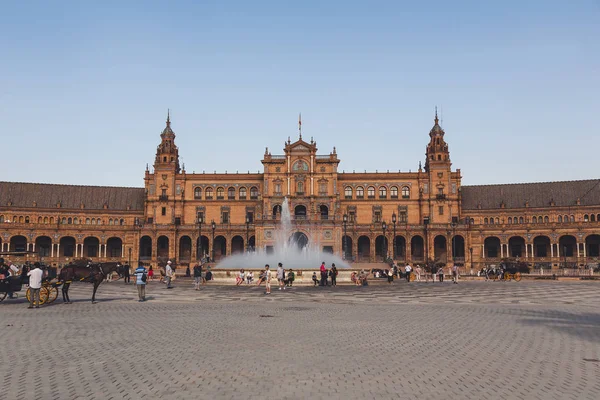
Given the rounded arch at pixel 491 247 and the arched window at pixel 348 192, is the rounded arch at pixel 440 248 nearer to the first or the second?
the rounded arch at pixel 491 247

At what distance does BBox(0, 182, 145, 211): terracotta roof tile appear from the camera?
335 ft

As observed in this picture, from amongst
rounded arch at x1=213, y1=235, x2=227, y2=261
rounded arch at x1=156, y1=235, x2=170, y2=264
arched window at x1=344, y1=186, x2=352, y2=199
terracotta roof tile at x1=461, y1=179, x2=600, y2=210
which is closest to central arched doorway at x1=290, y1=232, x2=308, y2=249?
arched window at x1=344, y1=186, x2=352, y2=199

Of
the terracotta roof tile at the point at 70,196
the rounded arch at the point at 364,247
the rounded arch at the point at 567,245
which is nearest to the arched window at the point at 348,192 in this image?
the rounded arch at the point at 364,247

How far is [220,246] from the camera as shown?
103m

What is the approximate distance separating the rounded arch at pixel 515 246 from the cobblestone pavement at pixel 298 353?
79.3m

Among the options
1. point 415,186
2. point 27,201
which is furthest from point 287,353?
point 27,201

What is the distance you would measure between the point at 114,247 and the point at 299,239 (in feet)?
119

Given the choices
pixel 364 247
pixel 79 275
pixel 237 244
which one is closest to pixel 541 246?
pixel 364 247

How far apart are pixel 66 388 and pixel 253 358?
162 inches

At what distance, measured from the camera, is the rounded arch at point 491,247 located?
328ft

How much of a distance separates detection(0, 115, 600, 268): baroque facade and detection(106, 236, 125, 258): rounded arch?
7.4 inches

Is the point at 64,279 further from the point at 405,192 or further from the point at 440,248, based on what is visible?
the point at 405,192

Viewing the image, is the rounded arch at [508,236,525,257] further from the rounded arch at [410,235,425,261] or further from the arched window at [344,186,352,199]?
the arched window at [344,186,352,199]

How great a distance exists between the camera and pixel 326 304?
88.4 feet
